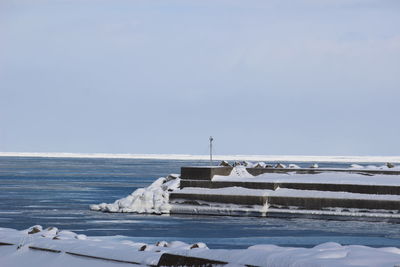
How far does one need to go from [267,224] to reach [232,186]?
8.77 m

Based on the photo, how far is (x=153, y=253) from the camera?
43.3 ft

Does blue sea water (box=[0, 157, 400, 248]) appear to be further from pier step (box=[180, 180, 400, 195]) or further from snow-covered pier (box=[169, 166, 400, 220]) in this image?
pier step (box=[180, 180, 400, 195])

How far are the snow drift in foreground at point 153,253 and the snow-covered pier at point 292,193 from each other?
25.3 meters

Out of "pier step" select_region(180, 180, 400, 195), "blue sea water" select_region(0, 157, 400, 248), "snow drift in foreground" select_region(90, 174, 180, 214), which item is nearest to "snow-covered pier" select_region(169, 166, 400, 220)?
"pier step" select_region(180, 180, 400, 195)

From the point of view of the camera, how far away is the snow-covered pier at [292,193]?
1624 inches

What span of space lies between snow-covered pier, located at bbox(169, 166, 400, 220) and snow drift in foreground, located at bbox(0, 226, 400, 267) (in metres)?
25.3

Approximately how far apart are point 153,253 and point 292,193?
30579mm

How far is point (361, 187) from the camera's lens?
42.3m

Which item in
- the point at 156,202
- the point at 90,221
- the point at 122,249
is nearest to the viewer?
the point at 122,249

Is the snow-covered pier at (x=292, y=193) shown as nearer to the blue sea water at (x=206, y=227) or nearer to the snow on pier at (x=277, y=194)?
the snow on pier at (x=277, y=194)

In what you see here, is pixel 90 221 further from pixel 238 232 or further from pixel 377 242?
pixel 377 242

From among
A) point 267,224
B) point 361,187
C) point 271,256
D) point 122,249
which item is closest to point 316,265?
point 271,256

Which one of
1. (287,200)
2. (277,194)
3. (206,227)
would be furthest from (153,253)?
(277,194)

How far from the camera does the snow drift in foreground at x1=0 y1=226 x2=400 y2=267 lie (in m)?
11.4
